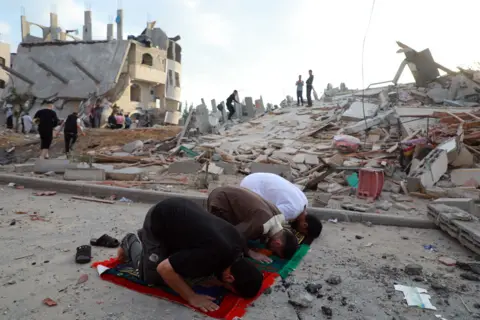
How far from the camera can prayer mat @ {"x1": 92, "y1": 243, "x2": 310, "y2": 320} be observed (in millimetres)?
2924

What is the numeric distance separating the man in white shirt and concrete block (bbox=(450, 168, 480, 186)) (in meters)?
4.85

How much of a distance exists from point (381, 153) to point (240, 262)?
8319mm

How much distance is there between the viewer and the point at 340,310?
3.00 meters

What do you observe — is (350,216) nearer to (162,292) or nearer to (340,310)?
(340,310)

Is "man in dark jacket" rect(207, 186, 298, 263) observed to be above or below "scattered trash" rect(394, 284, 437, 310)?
above

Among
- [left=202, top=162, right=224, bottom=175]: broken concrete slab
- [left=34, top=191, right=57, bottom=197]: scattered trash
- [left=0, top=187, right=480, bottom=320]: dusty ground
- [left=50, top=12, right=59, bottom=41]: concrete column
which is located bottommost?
[left=0, top=187, right=480, bottom=320]: dusty ground

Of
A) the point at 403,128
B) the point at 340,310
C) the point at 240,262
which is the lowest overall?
the point at 340,310

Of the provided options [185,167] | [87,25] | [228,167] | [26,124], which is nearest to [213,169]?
[228,167]

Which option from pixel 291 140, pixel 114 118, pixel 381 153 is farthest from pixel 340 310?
pixel 114 118

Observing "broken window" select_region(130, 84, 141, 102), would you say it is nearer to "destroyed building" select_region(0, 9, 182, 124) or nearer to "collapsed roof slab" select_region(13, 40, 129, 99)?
"destroyed building" select_region(0, 9, 182, 124)

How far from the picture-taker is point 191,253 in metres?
2.77

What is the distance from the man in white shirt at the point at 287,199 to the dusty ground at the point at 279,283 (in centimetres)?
26

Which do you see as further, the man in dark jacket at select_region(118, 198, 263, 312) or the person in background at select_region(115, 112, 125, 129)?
the person in background at select_region(115, 112, 125, 129)

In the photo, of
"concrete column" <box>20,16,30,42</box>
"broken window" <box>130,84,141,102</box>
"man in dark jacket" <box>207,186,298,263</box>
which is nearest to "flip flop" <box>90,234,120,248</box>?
"man in dark jacket" <box>207,186,298,263</box>
